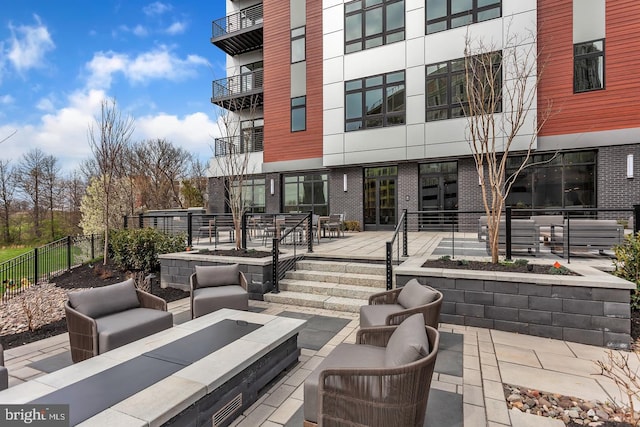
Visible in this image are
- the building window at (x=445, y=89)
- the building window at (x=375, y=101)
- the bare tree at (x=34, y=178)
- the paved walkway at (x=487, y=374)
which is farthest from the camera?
the bare tree at (x=34, y=178)

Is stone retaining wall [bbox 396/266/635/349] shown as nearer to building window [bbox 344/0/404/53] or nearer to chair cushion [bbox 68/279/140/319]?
chair cushion [bbox 68/279/140/319]

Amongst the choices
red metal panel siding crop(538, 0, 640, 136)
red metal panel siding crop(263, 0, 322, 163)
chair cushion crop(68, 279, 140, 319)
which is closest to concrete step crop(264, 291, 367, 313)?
chair cushion crop(68, 279, 140, 319)

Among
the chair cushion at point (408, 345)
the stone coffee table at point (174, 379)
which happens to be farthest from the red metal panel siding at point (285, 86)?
the chair cushion at point (408, 345)

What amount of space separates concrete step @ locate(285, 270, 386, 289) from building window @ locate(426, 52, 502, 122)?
324 inches

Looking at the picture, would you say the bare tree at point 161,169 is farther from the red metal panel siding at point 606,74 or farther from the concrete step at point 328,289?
the red metal panel siding at point 606,74

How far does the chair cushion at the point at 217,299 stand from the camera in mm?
4734

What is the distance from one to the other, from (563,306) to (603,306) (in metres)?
0.42

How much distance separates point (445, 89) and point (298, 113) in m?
6.68

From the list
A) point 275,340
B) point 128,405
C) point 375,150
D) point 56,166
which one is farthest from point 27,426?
point 56,166

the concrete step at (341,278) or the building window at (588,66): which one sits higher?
the building window at (588,66)

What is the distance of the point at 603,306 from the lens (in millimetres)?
4023

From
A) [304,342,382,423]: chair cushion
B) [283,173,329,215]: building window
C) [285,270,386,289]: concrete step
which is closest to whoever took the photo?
[304,342,382,423]: chair cushion

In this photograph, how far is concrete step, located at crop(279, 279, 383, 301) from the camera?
5.73 meters

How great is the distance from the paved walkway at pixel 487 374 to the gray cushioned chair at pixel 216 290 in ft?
5.21
